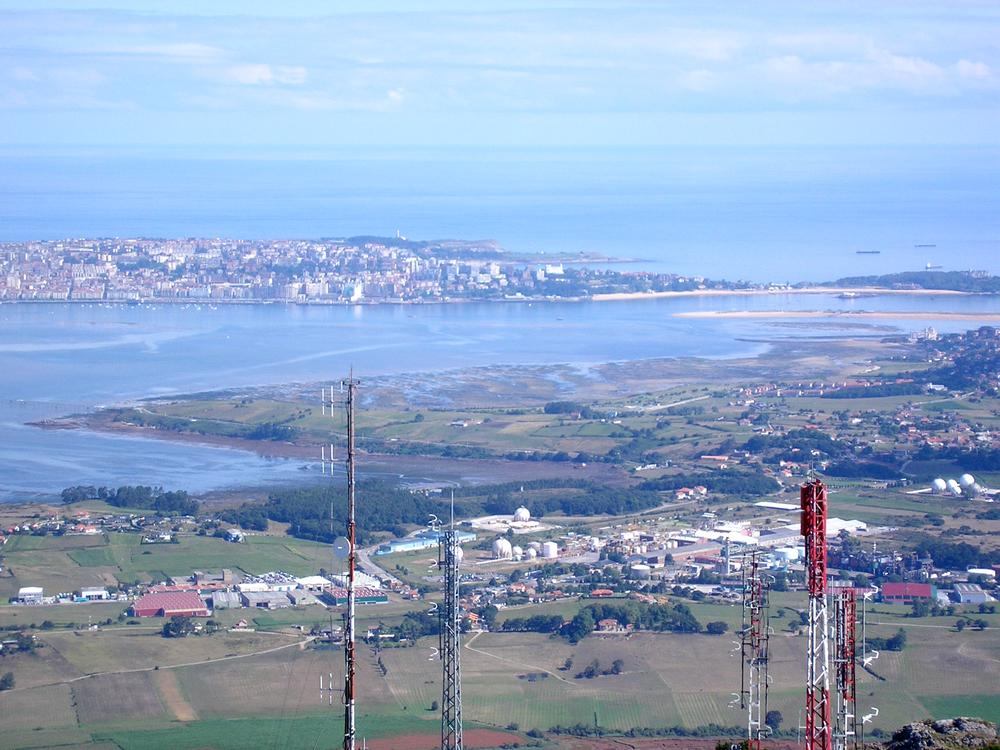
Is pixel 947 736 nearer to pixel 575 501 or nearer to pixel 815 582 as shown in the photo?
pixel 815 582

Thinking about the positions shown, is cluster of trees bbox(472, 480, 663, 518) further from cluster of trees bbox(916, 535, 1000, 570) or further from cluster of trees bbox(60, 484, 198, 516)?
cluster of trees bbox(916, 535, 1000, 570)

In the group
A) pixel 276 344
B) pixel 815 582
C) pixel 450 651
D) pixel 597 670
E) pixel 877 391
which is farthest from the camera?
pixel 276 344

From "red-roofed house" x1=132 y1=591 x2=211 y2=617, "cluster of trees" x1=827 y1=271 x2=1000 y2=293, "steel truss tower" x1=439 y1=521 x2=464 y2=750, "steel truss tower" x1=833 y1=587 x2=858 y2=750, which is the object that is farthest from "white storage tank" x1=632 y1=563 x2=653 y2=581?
"cluster of trees" x1=827 y1=271 x2=1000 y2=293

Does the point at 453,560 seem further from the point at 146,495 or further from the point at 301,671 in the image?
the point at 146,495

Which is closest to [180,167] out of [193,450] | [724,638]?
[193,450]

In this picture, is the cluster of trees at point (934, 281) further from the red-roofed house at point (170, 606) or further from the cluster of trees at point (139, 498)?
the red-roofed house at point (170, 606)

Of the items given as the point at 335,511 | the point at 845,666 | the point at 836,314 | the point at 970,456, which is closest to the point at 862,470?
the point at 970,456

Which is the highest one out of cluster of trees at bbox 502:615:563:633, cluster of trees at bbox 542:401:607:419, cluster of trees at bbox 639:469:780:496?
cluster of trees at bbox 542:401:607:419

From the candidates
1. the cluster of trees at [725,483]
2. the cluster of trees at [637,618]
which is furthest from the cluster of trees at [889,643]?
the cluster of trees at [725,483]
